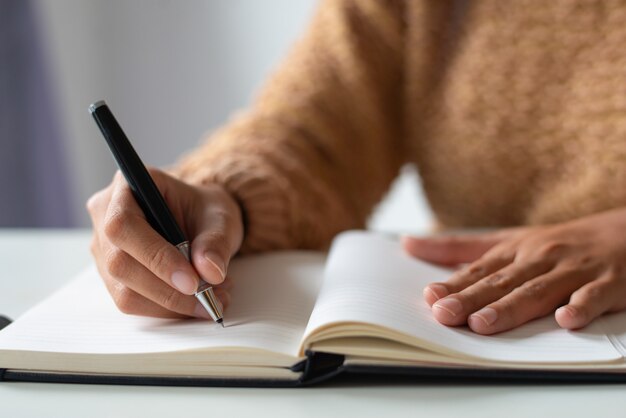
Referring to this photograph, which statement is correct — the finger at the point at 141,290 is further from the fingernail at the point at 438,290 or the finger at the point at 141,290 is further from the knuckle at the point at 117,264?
the fingernail at the point at 438,290

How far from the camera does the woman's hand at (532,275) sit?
0.49m

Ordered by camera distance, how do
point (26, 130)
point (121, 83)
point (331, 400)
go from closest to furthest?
point (331, 400) < point (26, 130) < point (121, 83)

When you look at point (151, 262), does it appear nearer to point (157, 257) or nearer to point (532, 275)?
point (157, 257)

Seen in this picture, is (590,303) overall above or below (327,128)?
below

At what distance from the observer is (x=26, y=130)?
1.72 m

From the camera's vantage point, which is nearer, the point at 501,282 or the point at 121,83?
the point at 501,282

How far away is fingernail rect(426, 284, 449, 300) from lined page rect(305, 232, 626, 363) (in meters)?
0.01

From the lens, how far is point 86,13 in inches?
75.0

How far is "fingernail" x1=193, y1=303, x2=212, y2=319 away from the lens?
1.70 feet

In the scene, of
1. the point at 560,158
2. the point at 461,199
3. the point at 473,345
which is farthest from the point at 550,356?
the point at 461,199

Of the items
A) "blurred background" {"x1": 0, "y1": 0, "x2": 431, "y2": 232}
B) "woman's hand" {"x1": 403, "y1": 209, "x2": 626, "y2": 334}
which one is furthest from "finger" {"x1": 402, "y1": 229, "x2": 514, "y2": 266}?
"blurred background" {"x1": 0, "y1": 0, "x2": 431, "y2": 232}

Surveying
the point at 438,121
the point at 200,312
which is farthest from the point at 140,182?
the point at 438,121

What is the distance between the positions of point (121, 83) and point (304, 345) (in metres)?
1.69

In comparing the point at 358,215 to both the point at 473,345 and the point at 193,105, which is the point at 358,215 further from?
the point at 193,105
